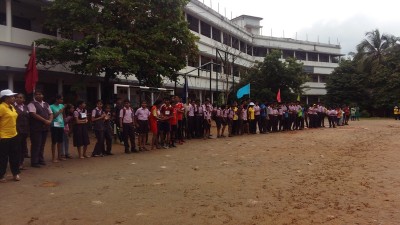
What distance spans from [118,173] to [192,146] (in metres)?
5.29

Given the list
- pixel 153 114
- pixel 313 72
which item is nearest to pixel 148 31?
pixel 153 114

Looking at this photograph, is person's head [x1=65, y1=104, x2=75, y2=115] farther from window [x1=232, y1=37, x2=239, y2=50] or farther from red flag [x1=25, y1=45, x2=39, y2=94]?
window [x1=232, y1=37, x2=239, y2=50]

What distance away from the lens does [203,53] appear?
1288 inches

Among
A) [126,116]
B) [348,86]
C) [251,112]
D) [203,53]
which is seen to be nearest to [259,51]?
[348,86]

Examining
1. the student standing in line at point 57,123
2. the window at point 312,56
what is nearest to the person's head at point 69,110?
the student standing in line at point 57,123

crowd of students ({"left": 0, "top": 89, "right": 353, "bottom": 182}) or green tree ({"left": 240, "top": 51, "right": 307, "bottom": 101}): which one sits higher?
green tree ({"left": 240, "top": 51, "right": 307, "bottom": 101})

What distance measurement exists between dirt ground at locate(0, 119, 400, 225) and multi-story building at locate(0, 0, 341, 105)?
374 inches

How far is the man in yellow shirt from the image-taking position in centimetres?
696

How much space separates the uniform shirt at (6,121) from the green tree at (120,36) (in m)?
7.72

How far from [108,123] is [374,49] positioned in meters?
43.0

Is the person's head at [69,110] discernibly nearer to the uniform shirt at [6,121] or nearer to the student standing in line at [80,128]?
the student standing in line at [80,128]

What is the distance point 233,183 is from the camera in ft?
23.1

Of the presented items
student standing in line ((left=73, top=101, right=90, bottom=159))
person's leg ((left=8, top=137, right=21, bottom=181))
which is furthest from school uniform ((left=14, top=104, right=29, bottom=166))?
student standing in line ((left=73, top=101, right=90, bottom=159))

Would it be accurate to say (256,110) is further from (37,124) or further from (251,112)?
(37,124)
